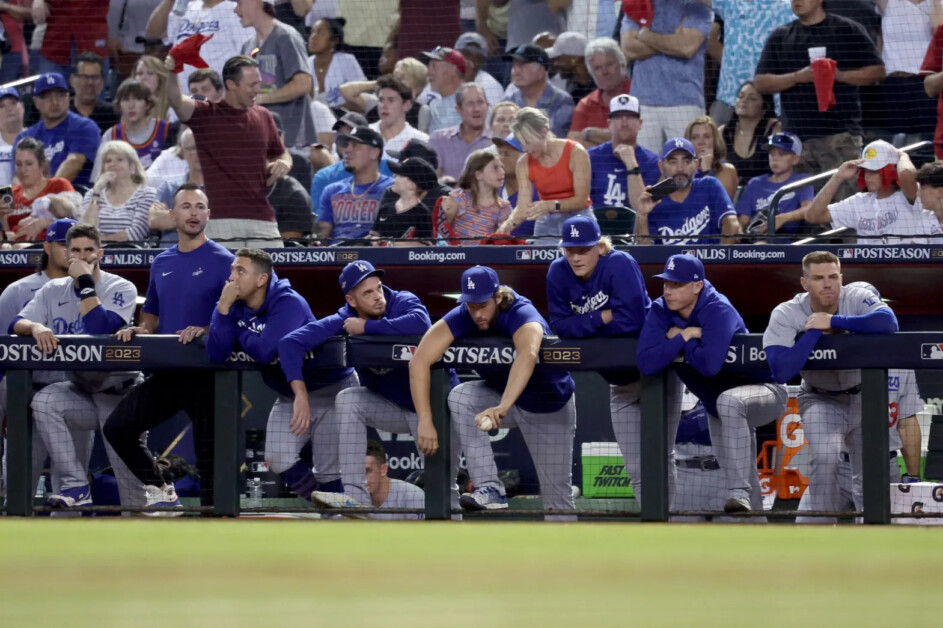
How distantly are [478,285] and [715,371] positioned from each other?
127cm

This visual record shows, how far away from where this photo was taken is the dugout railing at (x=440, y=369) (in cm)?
690

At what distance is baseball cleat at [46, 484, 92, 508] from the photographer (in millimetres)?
7566

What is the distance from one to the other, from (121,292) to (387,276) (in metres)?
2.03

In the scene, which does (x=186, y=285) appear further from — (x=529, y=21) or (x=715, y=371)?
(x=529, y=21)

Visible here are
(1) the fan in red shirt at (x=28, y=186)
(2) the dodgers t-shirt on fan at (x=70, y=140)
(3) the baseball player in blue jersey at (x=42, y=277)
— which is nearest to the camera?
(3) the baseball player in blue jersey at (x=42, y=277)

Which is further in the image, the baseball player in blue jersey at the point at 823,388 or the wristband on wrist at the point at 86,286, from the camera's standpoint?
the wristband on wrist at the point at 86,286

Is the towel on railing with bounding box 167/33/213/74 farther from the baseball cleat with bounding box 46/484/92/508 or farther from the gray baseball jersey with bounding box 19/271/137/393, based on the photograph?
the baseball cleat with bounding box 46/484/92/508

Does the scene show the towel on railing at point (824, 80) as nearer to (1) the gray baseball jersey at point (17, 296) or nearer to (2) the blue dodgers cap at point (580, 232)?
(2) the blue dodgers cap at point (580, 232)

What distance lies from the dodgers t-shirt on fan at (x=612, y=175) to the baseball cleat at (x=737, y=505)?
10.5 ft

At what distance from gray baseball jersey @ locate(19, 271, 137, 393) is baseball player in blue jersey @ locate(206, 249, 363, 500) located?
0.85 metres

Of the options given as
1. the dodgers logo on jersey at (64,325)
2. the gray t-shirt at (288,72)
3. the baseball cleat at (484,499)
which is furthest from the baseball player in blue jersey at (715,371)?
the gray t-shirt at (288,72)

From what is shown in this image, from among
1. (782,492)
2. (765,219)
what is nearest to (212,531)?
(782,492)

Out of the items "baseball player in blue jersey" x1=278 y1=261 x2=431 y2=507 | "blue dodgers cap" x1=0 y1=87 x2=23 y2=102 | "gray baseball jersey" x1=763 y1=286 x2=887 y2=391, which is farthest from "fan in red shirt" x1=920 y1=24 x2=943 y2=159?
"blue dodgers cap" x1=0 y1=87 x2=23 y2=102

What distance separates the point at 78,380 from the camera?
777 centimetres
